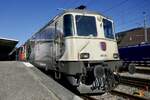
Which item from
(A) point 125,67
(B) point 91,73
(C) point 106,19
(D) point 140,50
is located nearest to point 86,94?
(B) point 91,73

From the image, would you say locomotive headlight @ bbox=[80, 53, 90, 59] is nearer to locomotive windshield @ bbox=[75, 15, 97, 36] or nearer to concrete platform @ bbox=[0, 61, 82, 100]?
locomotive windshield @ bbox=[75, 15, 97, 36]

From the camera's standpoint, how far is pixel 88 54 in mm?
10344

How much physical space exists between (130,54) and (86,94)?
1555 centimetres

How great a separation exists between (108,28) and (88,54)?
5.93ft

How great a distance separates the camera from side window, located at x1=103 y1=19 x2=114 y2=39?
1128 centimetres

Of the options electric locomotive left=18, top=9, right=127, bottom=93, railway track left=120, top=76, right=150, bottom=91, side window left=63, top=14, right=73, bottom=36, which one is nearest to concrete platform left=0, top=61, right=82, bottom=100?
electric locomotive left=18, top=9, right=127, bottom=93

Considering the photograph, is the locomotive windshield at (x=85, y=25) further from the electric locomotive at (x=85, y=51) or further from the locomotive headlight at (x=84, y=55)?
the locomotive headlight at (x=84, y=55)

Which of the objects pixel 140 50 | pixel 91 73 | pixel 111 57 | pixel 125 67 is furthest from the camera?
pixel 140 50

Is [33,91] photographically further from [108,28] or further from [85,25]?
[108,28]

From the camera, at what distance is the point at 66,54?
1024 centimetres

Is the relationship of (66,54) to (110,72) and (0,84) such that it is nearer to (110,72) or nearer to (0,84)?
(110,72)

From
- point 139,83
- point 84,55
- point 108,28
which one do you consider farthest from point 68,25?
point 139,83

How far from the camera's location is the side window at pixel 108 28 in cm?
1128

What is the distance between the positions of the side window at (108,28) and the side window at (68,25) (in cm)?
153
